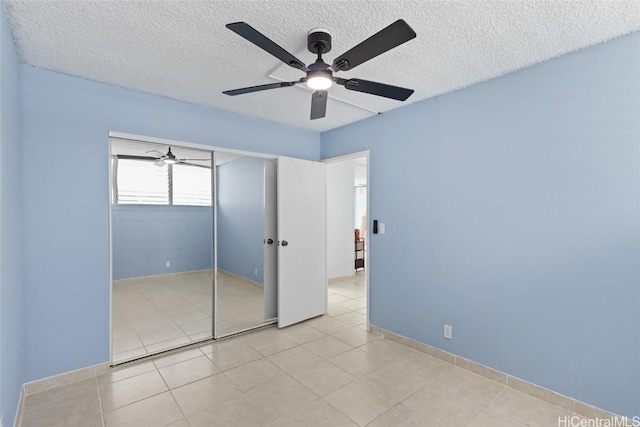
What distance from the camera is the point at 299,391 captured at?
228 centimetres

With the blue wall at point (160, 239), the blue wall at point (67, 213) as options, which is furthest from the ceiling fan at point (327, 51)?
the blue wall at point (160, 239)

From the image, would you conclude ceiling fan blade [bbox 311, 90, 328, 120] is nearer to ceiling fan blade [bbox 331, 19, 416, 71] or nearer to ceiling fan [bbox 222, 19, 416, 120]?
ceiling fan [bbox 222, 19, 416, 120]

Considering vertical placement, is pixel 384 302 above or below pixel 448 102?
below

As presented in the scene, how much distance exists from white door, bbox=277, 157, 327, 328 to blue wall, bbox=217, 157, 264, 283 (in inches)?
22.8

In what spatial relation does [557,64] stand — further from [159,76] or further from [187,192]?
[187,192]

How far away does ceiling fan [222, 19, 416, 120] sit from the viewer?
4.54 ft

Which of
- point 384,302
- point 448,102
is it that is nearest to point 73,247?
point 384,302

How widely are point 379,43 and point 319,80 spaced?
44 centimetres

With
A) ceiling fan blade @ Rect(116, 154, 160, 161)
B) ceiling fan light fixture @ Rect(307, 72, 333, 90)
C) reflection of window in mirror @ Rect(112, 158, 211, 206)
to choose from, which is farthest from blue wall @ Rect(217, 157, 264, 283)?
ceiling fan light fixture @ Rect(307, 72, 333, 90)

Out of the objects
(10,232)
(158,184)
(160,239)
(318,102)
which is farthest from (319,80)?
(160,239)

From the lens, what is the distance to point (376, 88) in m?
1.92

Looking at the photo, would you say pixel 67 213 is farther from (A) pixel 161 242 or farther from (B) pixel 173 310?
(A) pixel 161 242

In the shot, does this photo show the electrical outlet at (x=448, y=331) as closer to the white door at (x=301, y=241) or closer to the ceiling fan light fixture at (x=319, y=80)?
the white door at (x=301, y=241)

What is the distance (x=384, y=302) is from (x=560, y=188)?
1967 millimetres
